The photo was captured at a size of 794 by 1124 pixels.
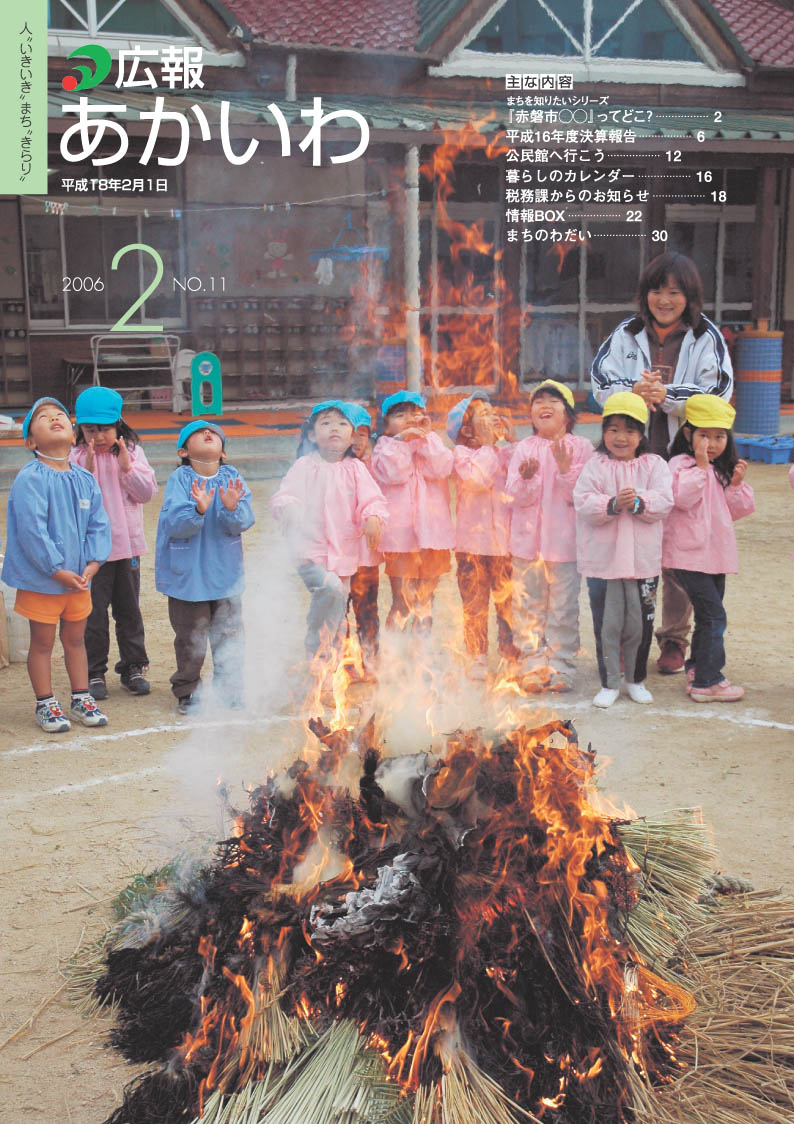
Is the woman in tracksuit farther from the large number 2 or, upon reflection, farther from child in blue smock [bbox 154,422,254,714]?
the large number 2

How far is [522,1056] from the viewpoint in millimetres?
2717

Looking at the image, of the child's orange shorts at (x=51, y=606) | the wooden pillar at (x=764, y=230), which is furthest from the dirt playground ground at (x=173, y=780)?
the wooden pillar at (x=764, y=230)

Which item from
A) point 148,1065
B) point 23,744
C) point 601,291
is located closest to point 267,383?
point 601,291

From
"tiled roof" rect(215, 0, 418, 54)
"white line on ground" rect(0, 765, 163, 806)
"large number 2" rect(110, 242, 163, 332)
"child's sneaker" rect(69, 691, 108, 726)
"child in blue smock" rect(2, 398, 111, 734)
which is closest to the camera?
"white line on ground" rect(0, 765, 163, 806)

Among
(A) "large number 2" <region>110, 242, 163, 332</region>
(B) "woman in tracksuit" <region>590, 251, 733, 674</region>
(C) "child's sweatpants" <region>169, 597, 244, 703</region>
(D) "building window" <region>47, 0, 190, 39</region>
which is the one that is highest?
(D) "building window" <region>47, 0, 190, 39</region>

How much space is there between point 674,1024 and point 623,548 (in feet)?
9.97

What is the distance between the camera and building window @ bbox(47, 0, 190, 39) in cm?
1359

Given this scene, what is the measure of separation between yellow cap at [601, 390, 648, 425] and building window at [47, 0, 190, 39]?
1063cm

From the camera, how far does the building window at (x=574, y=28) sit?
51.2 feet

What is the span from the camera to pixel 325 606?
229 inches

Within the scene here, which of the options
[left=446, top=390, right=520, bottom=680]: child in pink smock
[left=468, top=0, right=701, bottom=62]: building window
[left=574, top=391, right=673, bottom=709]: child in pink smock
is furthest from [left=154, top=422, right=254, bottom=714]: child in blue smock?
[left=468, top=0, right=701, bottom=62]: building window

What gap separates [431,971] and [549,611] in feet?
11.6

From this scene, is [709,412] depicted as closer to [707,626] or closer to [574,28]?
[707,626]

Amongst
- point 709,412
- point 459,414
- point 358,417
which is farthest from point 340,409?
point 709,412
